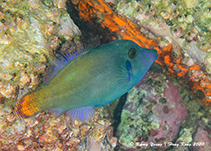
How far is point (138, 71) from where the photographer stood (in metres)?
2.17

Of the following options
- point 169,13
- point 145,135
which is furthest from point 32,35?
point 145,135

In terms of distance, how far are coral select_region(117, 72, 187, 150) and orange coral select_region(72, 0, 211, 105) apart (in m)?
0.48

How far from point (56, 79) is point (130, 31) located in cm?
210

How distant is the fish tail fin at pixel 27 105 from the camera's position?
5.59 ft

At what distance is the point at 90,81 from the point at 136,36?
185cm

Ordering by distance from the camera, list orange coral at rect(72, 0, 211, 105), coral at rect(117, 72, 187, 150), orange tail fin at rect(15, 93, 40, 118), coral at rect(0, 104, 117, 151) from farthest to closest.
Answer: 1. coral at rect(117, 72, 187, 150)
2. orange coral at rect(72, 0, 211, 105)
3. coral at rect(0, 104, 117, 151)
4. orange tail fin at rect(15, 93, 40, 118)

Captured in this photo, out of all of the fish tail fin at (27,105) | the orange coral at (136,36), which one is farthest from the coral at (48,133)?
the orange coral at (136,36)

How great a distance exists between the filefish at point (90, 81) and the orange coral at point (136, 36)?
994 millimetres

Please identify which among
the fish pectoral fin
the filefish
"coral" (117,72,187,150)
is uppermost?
the filefish

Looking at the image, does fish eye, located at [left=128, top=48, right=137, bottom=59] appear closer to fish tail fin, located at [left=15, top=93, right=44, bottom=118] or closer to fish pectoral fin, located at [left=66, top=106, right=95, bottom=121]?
fish pectoral fin, located at [left=66, top=106, right=95, bottom=121]

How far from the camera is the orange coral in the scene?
299cm

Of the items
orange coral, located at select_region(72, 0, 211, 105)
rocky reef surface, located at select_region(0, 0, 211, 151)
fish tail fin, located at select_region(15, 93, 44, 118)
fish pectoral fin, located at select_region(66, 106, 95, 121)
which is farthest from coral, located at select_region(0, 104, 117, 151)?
orange coral, located at select_region(72, 0, 211, 105)

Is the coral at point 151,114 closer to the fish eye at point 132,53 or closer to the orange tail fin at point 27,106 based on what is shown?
the fish eye at point 132,53

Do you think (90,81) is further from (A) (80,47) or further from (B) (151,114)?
(B) (151,114)
